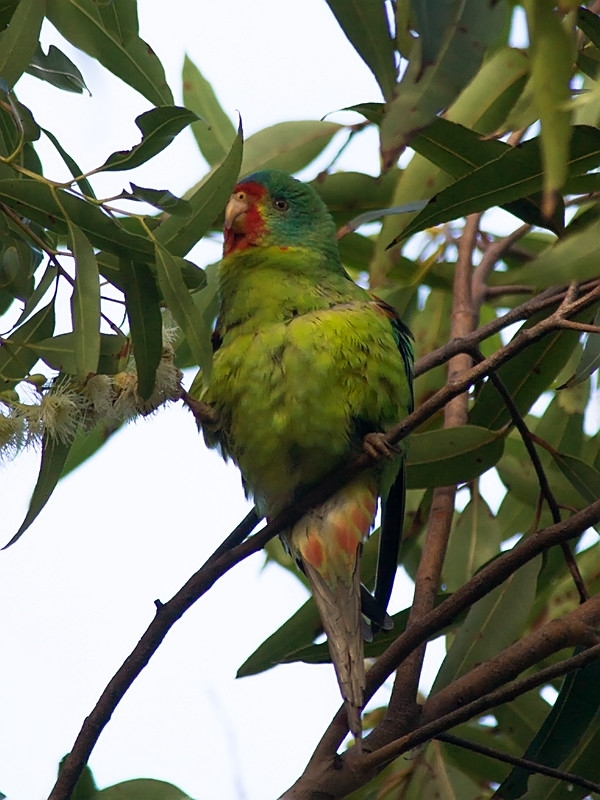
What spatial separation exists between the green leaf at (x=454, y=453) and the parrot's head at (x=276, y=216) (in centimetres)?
68

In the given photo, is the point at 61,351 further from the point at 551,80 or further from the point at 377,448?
the point at 551,80

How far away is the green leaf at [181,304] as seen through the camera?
2059 millimetres

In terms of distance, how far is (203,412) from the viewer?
2.71 metres

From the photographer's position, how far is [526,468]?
328cm

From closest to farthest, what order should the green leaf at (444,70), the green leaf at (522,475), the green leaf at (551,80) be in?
the green leaf at (551,80) < the green leaf at (444,70) < the green leaf at (522,475)

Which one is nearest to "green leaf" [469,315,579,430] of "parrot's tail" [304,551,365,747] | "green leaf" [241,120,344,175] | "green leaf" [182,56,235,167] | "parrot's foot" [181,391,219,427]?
"parrot's tail" [304,551,365,747]

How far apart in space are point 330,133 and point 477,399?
1014 mm

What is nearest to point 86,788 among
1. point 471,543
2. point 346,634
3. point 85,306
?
point 346,634

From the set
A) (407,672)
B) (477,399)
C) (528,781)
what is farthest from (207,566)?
(477,399)

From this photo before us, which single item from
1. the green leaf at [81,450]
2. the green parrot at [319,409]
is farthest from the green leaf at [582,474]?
Result: the green leaf at [81,450]

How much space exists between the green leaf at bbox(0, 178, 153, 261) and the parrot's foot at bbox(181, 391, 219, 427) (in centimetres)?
66

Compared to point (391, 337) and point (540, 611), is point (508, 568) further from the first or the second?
point (540, 611)

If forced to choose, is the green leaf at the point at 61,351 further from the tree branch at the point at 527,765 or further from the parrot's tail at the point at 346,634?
the tree branch at the point at 527,765

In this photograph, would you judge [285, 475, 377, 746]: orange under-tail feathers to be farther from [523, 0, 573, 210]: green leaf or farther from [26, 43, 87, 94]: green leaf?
[523, 0, 573, 210]: green leaf
